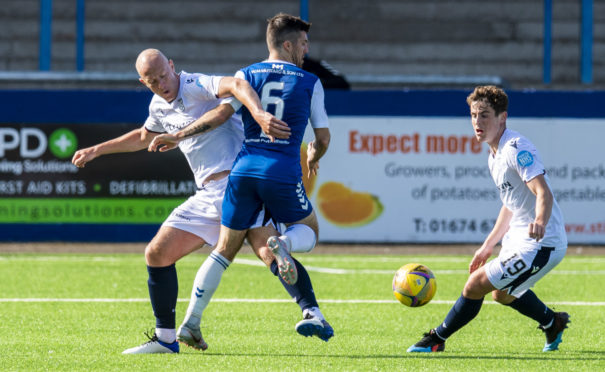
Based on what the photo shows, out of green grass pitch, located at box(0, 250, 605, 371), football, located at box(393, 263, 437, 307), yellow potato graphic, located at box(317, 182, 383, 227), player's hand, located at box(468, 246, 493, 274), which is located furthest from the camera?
yellow potato graphic, located at box(317, 182, 383, 227)

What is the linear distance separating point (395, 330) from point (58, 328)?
2.41 metres

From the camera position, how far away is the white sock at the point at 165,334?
638 centimetres

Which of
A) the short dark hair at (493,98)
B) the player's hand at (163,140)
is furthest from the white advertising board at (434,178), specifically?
the player's hand at (163,140)

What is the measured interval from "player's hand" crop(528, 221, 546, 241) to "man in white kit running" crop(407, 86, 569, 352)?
0.25 m

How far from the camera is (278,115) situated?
609cm

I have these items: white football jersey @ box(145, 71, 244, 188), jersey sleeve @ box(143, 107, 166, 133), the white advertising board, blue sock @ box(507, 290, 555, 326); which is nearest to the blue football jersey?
white football jersey @ box(145, 71, 244, 188)

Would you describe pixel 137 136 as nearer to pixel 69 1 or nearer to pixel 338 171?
pixel 338 171

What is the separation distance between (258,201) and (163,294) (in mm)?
835

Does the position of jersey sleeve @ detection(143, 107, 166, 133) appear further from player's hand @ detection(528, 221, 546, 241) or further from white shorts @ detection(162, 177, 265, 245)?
player's hand @ detection(528, 221, 546, 241)

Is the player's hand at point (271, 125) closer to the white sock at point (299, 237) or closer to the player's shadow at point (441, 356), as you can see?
the white sock at point (299, 237)

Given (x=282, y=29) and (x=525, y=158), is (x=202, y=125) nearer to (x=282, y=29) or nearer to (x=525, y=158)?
(x=282, y=29)

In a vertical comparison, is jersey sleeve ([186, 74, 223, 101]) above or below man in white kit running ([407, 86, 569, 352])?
above

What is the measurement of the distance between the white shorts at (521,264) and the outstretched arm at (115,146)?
2.36 meters

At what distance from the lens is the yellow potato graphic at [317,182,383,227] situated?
1477 cm
